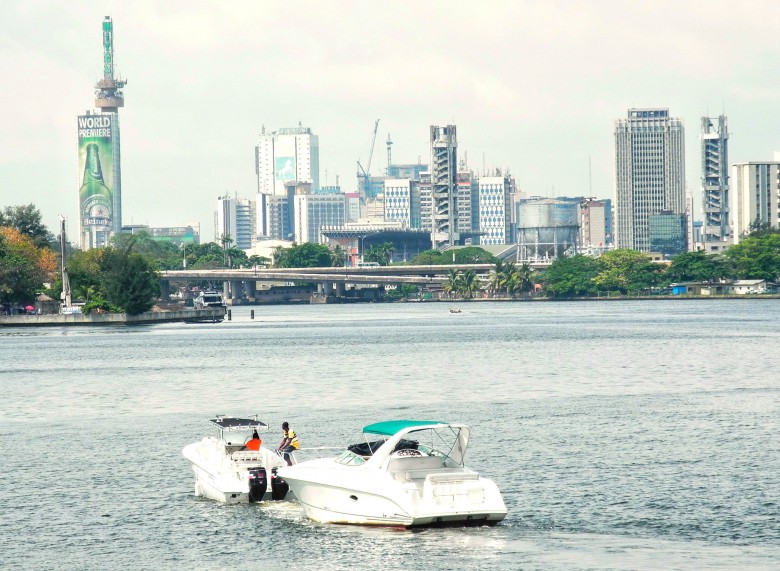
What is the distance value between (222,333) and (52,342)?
2797 cm

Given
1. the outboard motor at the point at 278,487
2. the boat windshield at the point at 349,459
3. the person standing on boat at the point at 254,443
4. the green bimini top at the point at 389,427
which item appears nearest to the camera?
the boat windshield at the point at 349,459

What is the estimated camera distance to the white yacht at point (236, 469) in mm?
42500

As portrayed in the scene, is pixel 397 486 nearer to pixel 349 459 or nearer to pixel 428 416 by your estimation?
pixel 349 459

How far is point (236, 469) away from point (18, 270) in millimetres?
142779

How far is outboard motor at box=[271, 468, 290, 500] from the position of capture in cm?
4231

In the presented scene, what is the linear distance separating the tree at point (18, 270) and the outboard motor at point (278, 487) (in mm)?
141683

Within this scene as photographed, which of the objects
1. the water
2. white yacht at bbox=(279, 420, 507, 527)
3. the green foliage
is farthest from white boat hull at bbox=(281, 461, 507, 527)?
the green foliage

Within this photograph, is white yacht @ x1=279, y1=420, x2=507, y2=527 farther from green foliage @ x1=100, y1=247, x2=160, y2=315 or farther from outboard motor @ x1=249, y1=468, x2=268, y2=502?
green foliage @ x1=100, y1=247, x2=160, y2=315

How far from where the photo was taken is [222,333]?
561ft

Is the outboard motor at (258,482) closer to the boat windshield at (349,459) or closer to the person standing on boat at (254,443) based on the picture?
the person standing on boat at (254,443)

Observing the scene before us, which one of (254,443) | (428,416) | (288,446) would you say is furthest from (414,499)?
(428,416)

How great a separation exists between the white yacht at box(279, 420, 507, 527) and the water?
64 centimetres

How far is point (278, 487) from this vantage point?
1670 inches

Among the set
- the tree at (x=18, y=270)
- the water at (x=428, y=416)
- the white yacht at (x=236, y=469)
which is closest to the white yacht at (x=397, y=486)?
the water at (x=428, y=416)
